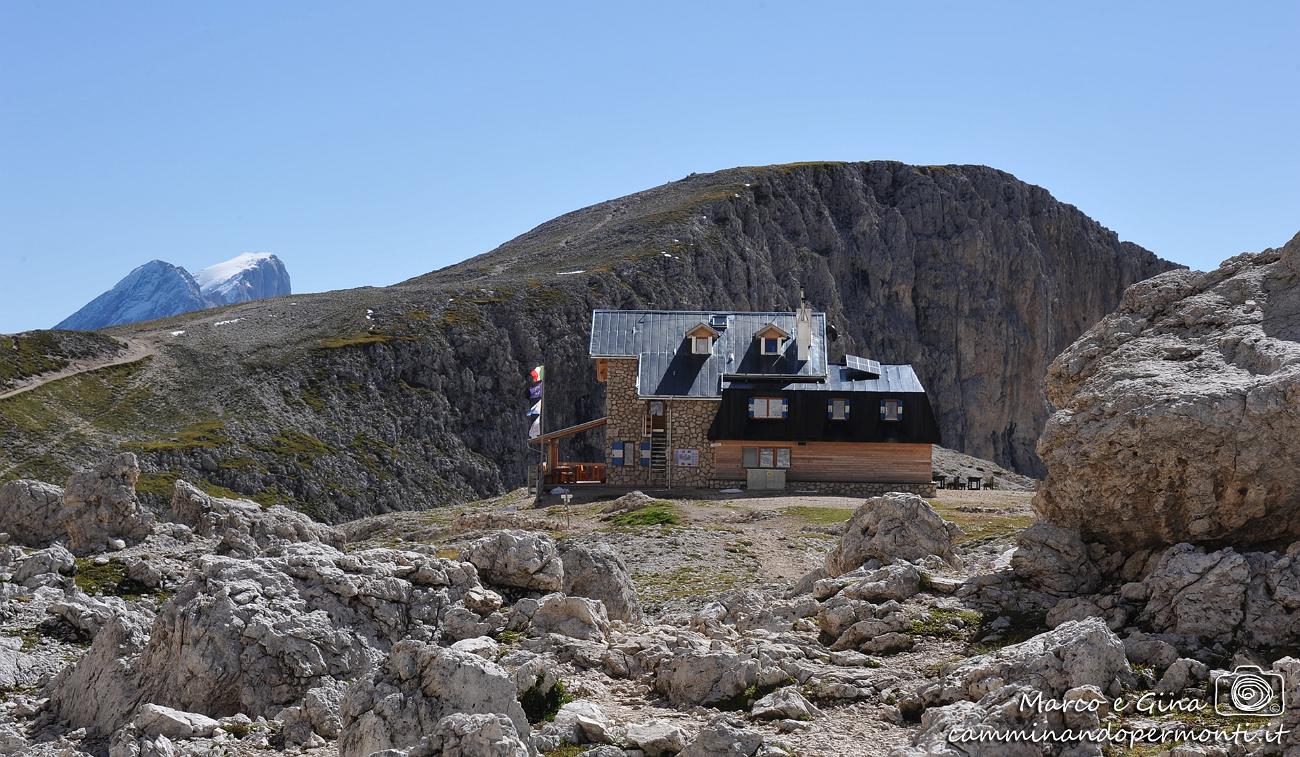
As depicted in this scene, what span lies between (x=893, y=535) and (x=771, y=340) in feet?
133

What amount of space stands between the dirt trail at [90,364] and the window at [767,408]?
146 ft

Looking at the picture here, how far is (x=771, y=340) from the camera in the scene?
6253 centimetres

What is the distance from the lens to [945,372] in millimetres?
152500

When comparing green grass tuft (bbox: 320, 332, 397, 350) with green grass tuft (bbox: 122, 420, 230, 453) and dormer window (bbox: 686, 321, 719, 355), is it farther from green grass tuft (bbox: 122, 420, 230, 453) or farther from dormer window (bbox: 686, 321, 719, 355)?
dormer window (bbox: 686, 321, 719, 355)

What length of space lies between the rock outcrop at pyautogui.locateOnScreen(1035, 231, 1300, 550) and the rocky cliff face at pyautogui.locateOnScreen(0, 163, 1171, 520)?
59.3m

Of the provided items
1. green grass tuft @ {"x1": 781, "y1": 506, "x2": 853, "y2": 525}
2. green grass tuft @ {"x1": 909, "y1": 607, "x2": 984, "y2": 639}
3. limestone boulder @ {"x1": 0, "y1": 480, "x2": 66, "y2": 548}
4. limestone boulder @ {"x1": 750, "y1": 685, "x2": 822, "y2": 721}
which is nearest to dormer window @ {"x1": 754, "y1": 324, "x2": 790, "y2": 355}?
green grass tuft @ {"x1": 781, "y1": 506, "x2": 853, "y2": 525}

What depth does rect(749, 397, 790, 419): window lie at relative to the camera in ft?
197

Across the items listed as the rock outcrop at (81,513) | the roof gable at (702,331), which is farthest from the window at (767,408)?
the rock outcrop at (81,513)

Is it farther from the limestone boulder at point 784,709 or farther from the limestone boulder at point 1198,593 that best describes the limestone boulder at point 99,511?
the limestone boulder at point 1198,593

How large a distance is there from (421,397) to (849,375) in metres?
45.1

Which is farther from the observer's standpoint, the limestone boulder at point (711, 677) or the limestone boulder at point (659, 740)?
the limestone boulder at point (711, 677)

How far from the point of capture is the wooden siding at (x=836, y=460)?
5994 cm

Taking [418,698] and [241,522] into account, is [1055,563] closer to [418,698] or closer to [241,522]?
[418,698]

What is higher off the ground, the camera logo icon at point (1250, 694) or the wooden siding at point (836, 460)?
the wooden siding at point (836, 460)
